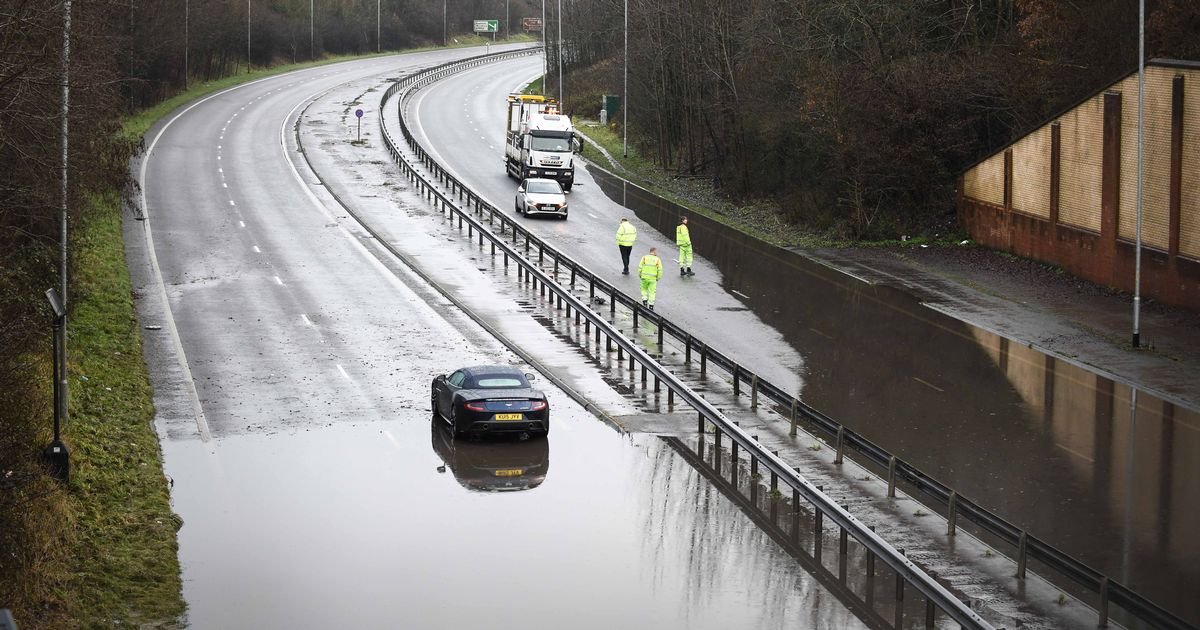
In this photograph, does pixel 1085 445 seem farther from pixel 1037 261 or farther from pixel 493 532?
pixel 1037 261

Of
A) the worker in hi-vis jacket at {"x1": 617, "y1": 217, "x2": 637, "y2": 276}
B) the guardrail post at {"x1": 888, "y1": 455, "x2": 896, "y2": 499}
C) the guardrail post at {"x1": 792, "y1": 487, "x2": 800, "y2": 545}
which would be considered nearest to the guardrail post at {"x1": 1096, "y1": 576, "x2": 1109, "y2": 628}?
the guardrail post at {"x1": 792, "y1": 487, "x2": 800, "y2": 545}

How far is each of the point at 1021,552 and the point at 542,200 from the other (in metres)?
35.4

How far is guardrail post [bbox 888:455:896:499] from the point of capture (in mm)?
20734

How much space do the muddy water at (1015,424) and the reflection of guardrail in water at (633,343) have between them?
9.06 ft

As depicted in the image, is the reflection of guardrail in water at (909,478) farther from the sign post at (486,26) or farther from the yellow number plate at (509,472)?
the sign post at (486,26)

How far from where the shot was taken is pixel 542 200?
51281mm

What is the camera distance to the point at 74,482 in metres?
20.4

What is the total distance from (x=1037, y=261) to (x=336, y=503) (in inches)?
1068

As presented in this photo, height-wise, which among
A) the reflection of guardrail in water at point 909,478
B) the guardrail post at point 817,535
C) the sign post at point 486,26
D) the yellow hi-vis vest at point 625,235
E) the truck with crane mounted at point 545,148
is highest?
the sign post at point 486,26

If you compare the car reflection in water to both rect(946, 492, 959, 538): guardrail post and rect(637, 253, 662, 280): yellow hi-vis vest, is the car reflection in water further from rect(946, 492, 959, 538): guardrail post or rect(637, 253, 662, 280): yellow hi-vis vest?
rect(637, 253, 662, 280): yellow hi-vis vest

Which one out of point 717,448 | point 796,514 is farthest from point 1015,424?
point 796,514

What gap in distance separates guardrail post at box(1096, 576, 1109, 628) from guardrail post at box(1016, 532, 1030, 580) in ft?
5.04

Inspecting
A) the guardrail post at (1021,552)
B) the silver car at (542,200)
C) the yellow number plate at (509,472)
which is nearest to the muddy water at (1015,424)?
the guardrail post at (1021,552)

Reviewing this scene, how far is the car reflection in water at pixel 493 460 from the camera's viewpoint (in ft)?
72.8
